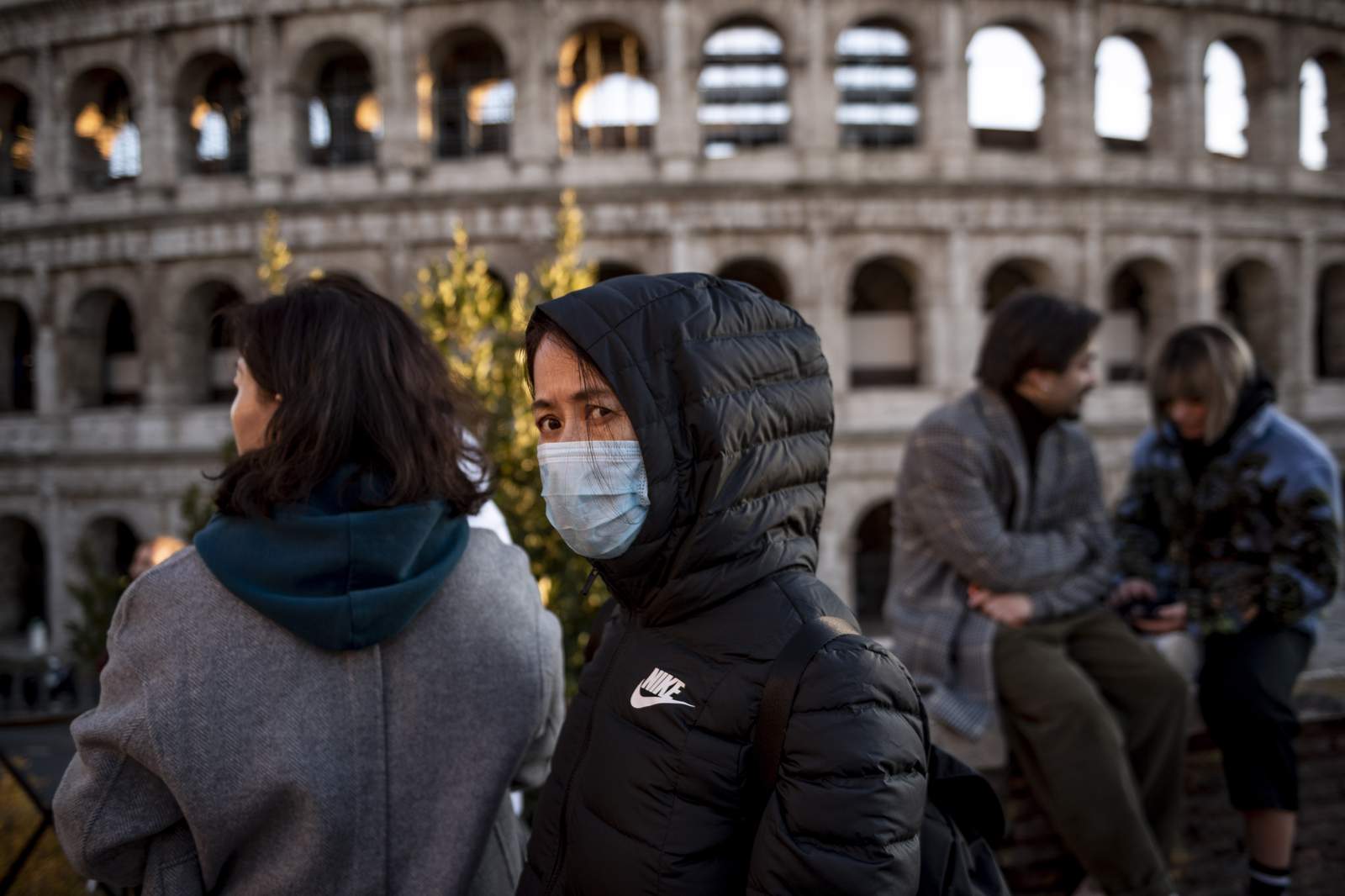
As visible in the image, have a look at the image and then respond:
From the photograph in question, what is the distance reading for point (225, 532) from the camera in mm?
1766

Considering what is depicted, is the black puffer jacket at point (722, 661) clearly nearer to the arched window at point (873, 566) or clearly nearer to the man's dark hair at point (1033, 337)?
the man's dark hair at point (1033, 337)

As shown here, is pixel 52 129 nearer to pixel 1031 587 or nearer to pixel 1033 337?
pixel 1033 337

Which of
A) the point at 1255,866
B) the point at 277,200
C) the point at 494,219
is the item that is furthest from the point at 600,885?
the point at 277,200

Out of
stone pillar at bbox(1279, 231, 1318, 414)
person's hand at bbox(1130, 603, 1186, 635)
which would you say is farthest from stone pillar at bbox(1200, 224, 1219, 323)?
person's hand at bbox(1130, 603, 1186, 635)

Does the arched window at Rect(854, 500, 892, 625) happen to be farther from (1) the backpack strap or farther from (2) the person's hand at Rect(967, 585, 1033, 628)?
(1) the backpack strap

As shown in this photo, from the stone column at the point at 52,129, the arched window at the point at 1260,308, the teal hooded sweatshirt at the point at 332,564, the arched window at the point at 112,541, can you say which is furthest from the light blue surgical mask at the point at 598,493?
the stone column at the point at 52,129

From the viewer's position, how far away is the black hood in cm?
154

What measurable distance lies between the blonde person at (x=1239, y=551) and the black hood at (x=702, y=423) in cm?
302

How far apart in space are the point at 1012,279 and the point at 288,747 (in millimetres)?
20031

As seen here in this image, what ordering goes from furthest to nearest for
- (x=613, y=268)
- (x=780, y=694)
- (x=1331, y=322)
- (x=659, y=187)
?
(x=1331, y=322)
(x=613, y=268)
(x=659, y=187)
(x=780, y=694)

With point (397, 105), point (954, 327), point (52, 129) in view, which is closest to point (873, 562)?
point (954, 327)

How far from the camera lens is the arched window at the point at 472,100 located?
727 inches

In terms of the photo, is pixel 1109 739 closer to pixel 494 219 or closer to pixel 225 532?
pixel 225 532

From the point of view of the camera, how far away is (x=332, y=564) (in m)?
1.75
